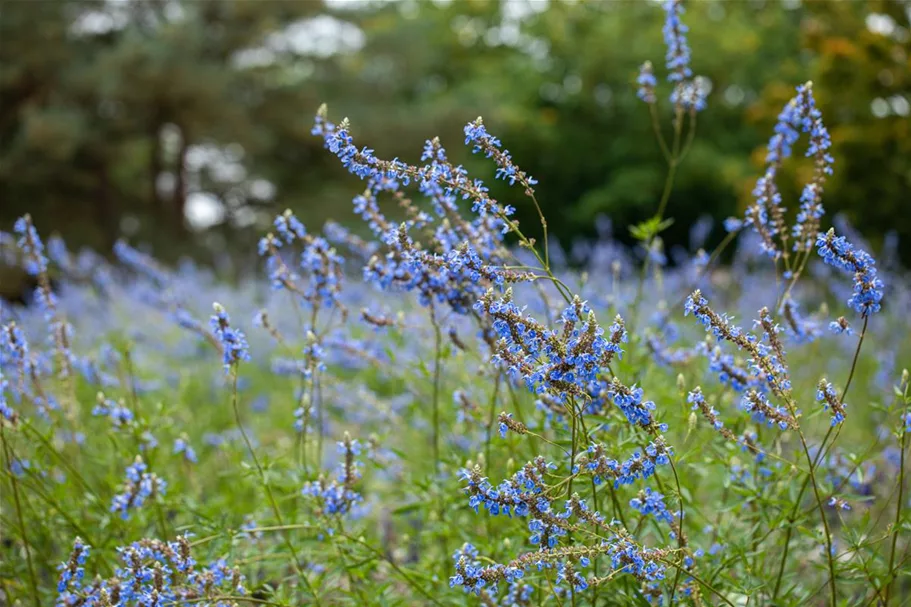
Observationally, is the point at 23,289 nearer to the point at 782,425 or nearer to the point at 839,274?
the point at 839,274

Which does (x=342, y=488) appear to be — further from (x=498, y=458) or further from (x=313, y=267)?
(x=498, y=458)

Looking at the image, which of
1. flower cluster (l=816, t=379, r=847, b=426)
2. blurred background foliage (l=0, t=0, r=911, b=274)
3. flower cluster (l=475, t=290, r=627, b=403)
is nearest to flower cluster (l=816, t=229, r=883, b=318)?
flower cluster (l=816, t=379, r=847, b=426)

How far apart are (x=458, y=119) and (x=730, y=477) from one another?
1863cm

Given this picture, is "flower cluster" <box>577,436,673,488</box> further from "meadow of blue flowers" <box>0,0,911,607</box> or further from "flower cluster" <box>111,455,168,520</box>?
"flower cluster" <box>111,455,168,520</box>

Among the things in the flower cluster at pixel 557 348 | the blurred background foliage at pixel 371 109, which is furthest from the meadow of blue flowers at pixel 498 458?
the blurred background foliage at pixel 371 109

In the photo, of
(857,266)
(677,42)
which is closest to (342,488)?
(857,266)

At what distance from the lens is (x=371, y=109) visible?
20406 millimetres

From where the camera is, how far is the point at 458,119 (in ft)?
68.5

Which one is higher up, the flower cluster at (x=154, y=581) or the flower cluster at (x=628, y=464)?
the flower cluster at (x=154, y=581)

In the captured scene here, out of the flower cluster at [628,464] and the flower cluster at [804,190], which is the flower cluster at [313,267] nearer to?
the flower cluster at [628,464]

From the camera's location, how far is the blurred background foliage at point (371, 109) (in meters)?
13.7

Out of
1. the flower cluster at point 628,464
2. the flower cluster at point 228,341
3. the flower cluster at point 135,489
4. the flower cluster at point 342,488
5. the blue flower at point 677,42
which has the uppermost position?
the blue flower at point 677,42

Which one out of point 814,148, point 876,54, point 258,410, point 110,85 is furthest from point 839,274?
point 110,85

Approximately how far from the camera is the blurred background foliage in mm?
13742
